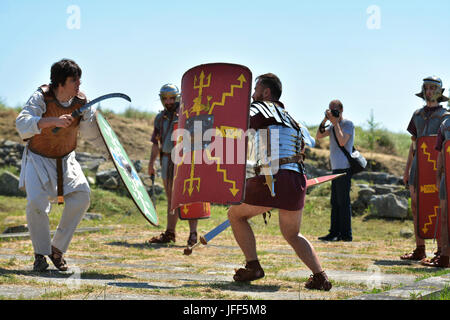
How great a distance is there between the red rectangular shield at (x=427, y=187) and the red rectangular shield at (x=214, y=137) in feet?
8.49

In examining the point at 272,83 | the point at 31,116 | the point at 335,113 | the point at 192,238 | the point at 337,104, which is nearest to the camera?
the point at 272,83

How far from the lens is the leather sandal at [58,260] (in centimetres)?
529

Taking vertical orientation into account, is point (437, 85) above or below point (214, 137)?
above

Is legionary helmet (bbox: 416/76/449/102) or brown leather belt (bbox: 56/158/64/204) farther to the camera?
legionary helmet (bbox: 416/76/449/102)

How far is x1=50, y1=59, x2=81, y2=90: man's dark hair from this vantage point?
5.37 m

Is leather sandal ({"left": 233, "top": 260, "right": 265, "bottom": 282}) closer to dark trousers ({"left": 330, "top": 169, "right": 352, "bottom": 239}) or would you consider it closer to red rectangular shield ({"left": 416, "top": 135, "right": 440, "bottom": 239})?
red rectangular shield ({"left": 416, "top": 135, "right": 440, "bottom": 239})

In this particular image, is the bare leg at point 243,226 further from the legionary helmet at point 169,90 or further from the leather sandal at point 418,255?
the legionary helmet at point 169,90

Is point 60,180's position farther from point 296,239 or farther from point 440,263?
point 440,263

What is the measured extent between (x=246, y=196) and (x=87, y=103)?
1.61 metres

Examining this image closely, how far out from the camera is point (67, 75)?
537cm

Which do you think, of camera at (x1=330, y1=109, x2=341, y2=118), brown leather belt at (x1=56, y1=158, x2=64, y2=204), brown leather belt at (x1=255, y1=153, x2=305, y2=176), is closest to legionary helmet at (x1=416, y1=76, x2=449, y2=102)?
camera at (x1=330, y1=109, x2=341, y2=118)

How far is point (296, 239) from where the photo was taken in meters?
4.55

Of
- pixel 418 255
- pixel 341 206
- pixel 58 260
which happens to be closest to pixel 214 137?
pixel 58 260

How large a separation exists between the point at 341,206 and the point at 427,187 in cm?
223
